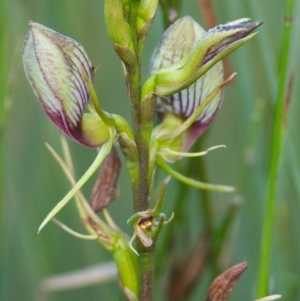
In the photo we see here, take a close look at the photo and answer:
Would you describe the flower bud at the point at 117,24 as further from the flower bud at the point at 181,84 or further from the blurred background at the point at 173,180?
the blurred background at the point at 173,180

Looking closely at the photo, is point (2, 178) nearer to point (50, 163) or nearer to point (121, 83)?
point (50, 163)

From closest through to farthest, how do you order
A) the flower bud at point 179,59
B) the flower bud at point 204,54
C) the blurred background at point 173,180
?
the flower bud at point 204,54, the flower bud at point 179,59, the blurred background at point 173,180

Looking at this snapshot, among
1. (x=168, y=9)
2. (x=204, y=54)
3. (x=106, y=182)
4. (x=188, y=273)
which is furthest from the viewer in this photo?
(x=188, y=273)

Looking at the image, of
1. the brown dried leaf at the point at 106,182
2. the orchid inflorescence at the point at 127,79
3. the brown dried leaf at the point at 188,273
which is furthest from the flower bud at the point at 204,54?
the brown dried leaf at the point at 188,273

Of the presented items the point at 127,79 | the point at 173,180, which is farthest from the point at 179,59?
the point at 173,180

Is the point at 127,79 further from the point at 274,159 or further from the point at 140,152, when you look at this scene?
the point at 274,159

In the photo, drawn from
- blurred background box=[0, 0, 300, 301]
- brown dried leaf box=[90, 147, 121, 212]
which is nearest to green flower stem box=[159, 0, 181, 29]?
blurred background box=[0, 0, 300, 301]

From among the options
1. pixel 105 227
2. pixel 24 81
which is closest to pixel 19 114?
pixel 24 81
